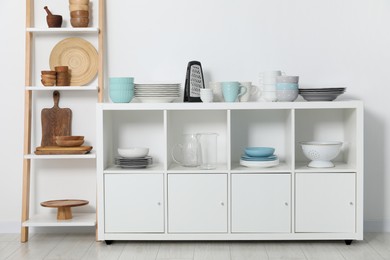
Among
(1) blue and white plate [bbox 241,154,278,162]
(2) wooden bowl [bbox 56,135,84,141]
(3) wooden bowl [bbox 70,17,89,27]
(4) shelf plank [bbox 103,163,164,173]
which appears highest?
(3) wooden bowl [bbox 70,17,89,27]

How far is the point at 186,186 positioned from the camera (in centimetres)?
394

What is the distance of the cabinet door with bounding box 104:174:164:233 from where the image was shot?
156 inches

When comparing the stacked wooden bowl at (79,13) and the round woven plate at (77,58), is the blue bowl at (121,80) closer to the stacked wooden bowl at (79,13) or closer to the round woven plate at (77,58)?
the round woven plate at (77,58)

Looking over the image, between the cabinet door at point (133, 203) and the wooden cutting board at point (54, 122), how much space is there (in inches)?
22.2

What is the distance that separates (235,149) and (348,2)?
1.21 metres

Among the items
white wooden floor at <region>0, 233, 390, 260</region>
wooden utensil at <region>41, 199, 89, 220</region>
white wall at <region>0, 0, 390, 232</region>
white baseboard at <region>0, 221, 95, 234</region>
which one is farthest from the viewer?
white baseboard at <region>0, 221, 95, 234</region>

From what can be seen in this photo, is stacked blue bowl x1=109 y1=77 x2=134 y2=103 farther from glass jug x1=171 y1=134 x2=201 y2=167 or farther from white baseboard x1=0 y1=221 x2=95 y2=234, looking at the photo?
white baseboard x1=0 y1=221 x2=95 y2=234

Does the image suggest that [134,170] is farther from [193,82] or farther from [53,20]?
[53,20]

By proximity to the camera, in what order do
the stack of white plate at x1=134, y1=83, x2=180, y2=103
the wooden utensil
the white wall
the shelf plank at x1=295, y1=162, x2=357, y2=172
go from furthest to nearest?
the white wall → the wooden utensil → the stack of white plate at x1=134, y1=83, x2=180, y2=103 → the shelf plank at x1=295, y1=162, x2=357, y2=172

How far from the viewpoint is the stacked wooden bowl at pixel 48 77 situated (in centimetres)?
414

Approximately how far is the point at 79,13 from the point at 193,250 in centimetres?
165

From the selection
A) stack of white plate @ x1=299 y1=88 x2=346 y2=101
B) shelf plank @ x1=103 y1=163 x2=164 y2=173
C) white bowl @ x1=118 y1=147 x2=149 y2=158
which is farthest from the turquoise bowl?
stack of white plate @ x1=299 y1=88 x2=346 y2=101

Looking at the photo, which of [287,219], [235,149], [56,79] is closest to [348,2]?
[235,149]

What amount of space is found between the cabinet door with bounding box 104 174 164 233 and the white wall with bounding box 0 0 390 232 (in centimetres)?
74
